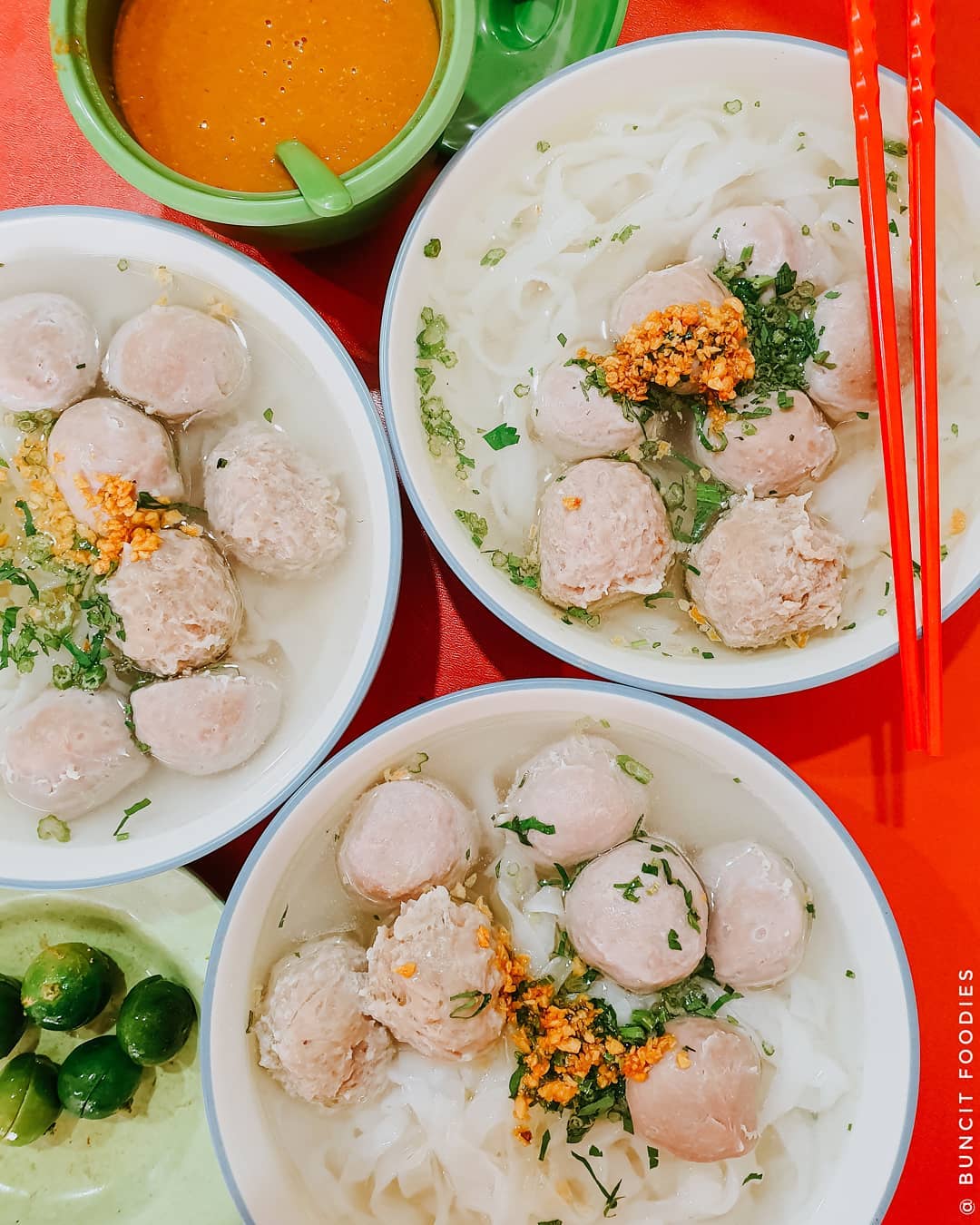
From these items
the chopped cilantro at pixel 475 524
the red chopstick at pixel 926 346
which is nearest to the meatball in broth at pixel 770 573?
the red chopstick at pixel 926 346

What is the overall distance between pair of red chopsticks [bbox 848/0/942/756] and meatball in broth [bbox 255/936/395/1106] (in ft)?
3.14

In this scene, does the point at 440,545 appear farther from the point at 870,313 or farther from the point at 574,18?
the point at 574,18

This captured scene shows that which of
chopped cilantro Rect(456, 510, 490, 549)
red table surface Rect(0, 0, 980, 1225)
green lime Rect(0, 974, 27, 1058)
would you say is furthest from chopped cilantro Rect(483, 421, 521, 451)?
green lime Rect(0, 974, 27, 1058)

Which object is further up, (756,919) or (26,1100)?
(756,919)

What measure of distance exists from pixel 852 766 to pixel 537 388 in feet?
3.07

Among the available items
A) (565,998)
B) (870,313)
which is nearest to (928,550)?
(870,313)

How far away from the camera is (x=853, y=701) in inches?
66.2

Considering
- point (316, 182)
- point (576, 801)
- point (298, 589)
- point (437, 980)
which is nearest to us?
point (316, 182)

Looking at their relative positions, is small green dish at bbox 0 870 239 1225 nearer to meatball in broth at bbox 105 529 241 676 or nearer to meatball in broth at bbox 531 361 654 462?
meatball in broth at bbox 105 529 241 676

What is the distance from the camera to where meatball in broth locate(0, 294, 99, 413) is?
135 cm

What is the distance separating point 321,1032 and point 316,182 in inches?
48.1

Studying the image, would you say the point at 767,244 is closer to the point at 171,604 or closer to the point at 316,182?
the point at 316,182

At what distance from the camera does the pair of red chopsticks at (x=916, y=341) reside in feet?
4.17

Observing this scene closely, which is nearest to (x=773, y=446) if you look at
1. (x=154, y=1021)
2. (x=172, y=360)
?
(x=172, y=360)
